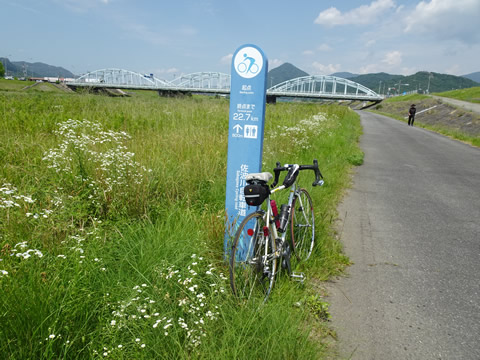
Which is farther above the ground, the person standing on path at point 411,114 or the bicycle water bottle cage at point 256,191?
the person standing on path at point 411,114

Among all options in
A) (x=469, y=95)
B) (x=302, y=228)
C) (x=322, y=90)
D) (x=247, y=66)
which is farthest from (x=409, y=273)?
(x=322, y=90)

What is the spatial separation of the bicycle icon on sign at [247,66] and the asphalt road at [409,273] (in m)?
2.34

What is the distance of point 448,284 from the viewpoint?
3258 millimetres

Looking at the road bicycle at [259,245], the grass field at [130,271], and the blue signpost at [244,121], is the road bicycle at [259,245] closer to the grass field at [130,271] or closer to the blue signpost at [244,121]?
the grass field at [130,271]

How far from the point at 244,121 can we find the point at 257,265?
1.38m

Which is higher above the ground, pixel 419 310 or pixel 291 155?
pixel 291 155

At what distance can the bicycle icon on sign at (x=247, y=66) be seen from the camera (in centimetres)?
291

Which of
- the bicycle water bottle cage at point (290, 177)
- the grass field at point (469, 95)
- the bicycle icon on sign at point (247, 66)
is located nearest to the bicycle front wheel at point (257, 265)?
the bicycle water bottle cage at point (290, 177)

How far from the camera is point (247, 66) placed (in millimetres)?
2932

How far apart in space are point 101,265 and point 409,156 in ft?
37.8

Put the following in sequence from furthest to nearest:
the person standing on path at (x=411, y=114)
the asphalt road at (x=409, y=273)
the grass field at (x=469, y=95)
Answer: the grass field at (x=469, y=95)
the person standing on path at (x=411, y=114)
the asphalt road at (x=409, y=273)

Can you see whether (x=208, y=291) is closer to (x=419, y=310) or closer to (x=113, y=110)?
(x=419, y=310)

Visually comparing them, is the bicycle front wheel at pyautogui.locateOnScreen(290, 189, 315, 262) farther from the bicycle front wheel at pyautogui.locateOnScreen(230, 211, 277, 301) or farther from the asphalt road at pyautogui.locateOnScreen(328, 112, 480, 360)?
the bicycle front wheel at pyautogui.locateOnScreen(230, 211, 277, 301)

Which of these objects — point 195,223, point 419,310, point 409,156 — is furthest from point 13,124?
point 409,156
